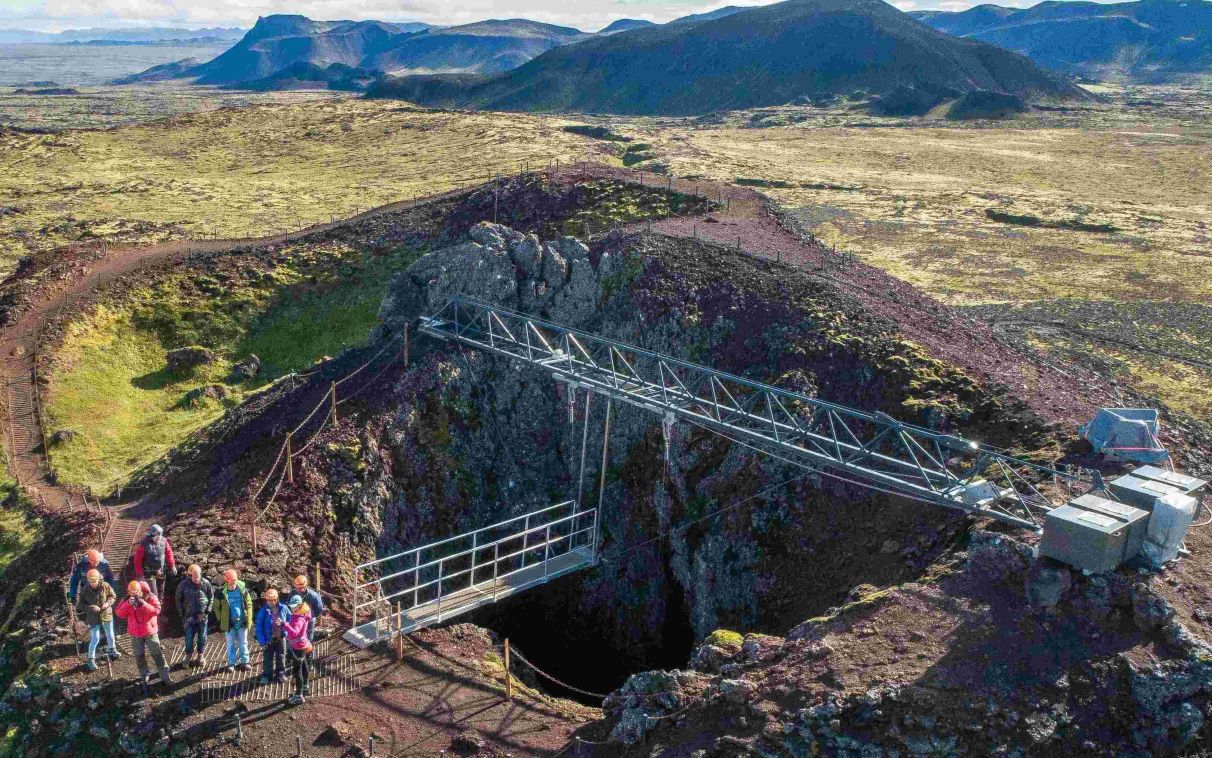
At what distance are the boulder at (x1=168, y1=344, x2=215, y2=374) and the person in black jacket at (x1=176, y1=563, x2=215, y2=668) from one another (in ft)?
91.2

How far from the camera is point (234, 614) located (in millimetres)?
19781

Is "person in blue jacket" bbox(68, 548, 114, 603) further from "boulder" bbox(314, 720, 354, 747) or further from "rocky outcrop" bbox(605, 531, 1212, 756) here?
"rocky outcrop" bbox(605, 531, 1212, 756)

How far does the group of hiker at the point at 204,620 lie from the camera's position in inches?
751

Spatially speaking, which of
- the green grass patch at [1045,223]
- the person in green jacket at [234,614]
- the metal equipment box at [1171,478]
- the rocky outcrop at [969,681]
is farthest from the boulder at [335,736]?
the green grass patch at [1045,223]

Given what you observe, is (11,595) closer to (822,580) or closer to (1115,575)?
(822,580)

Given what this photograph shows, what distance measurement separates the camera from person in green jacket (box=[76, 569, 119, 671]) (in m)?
19.6

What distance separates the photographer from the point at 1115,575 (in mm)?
18125

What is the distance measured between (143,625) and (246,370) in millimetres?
28700

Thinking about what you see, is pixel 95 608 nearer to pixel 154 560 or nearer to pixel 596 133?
pixel 154 560

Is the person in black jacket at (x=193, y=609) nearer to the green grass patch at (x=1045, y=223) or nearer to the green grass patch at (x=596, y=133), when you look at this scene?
the green grass patch at (x=1045, y=223)

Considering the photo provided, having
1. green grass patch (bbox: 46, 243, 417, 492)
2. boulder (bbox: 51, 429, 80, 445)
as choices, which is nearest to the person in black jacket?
green grass patch (bbox: 46, 243, 417, 492)

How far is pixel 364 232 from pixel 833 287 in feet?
114

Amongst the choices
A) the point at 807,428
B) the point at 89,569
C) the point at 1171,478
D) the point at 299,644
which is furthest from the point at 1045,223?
the point at 89,569

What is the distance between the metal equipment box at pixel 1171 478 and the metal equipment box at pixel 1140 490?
0.19 meters
